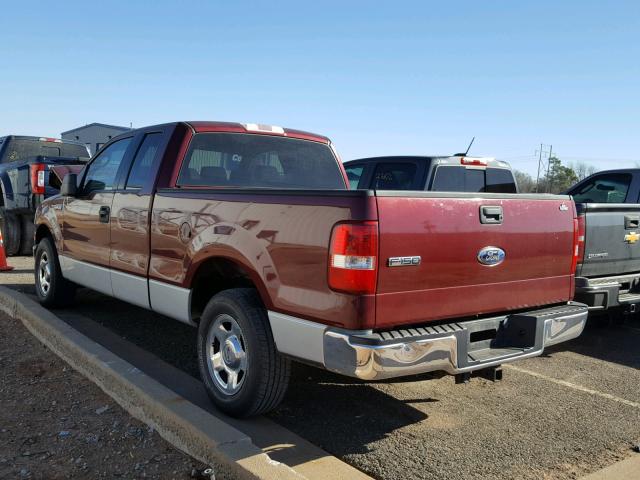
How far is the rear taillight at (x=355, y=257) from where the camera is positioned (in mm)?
2994

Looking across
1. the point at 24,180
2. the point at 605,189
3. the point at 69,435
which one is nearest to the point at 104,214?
the point at 69,435

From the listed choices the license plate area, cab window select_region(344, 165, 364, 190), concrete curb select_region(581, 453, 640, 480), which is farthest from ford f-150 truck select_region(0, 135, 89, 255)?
concrete curb select_region(581, 453, 640, 480)

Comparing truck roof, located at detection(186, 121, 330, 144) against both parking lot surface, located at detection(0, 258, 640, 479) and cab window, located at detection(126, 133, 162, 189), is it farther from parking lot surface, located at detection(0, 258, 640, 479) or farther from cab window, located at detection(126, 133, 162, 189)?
parking lot surface, located at detection(0, 258, 640, 479)

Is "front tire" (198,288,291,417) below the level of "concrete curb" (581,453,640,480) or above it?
above

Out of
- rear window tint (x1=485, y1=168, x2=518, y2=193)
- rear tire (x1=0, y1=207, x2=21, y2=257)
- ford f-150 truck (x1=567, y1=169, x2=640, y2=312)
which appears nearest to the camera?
ford f-150 truck (x1=567, y1=169, x2=640, y2=312)

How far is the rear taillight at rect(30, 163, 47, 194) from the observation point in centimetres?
991

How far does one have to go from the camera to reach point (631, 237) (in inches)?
229

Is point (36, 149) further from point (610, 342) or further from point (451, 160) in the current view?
point (610, 342)

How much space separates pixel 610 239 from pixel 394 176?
2.67 m

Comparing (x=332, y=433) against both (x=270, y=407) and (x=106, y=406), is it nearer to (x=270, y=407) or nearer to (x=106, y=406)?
(x=270, y=407)

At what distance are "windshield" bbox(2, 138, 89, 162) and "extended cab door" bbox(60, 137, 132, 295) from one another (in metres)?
6.47

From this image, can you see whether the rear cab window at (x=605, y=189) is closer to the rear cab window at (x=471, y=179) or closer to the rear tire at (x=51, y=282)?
the rear cab window at (x=471, y=179)

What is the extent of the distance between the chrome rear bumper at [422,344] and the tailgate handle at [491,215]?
1.97 ft

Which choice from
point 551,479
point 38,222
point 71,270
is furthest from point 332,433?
point 38,222
